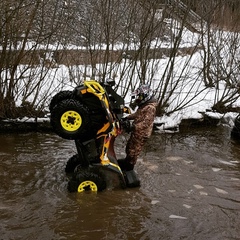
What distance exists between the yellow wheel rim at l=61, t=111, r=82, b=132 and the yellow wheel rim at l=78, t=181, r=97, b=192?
93cm

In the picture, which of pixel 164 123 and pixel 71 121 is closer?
pixel 71 121

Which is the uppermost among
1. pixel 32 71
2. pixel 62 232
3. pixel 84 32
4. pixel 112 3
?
pixel 112 3

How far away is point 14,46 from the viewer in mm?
9891

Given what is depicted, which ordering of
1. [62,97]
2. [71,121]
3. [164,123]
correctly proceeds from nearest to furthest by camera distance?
[71,121] < [62,97] < [164,123]

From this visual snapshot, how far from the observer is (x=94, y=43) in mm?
10844

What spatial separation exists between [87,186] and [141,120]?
1381mm

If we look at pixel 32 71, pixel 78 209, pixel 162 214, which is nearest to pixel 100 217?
pixel 78 209

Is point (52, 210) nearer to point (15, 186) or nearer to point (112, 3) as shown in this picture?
point (15, 186)

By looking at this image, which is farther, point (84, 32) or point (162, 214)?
point (84, 32)

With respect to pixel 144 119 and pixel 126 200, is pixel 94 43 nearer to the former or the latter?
pixel 144 119

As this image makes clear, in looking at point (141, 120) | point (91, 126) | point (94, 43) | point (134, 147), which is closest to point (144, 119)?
point (141, 120)

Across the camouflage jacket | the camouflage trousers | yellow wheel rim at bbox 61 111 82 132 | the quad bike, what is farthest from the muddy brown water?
yellow wheel rim at bbox 61 111 82 132

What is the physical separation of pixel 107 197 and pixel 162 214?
928 millimetres

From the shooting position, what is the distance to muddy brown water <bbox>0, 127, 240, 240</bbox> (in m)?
5.40
